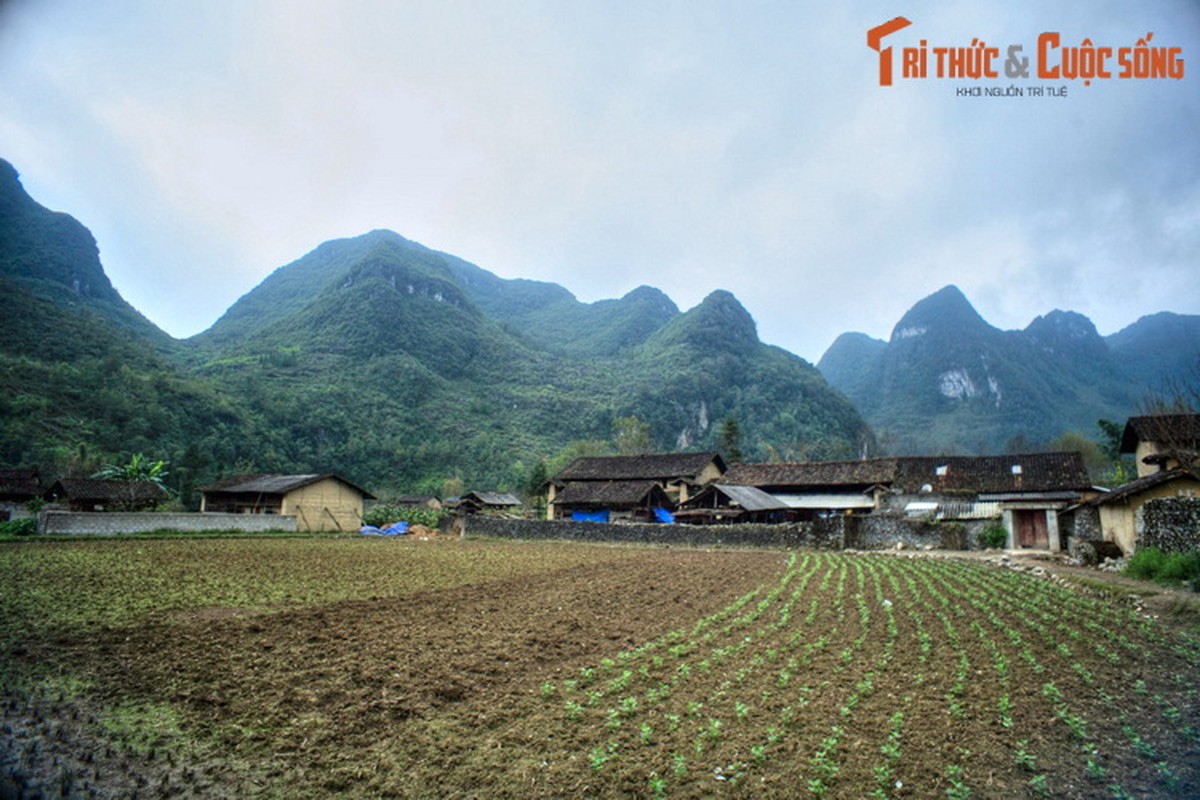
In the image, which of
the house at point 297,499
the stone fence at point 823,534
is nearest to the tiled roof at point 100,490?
the house at point 297,499

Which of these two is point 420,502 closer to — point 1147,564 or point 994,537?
point 994,537

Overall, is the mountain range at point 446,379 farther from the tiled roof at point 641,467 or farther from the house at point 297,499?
the tiled roof at point 641,467

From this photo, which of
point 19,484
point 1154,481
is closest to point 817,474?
point 1154,481

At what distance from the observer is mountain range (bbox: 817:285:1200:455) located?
363 feet

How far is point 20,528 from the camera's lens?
25656mm

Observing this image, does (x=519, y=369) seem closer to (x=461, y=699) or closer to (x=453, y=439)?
(x=453, y=439)

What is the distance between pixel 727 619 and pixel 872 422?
145 meters

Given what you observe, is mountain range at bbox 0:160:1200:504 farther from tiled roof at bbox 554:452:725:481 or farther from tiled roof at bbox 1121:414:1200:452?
tiled roof at bbox 554:452:725:481

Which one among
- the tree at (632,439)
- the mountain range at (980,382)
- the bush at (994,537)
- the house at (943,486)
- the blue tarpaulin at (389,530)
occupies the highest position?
the mountain range at (980,382)

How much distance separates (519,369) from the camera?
388 ft

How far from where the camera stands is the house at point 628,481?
43438 mm

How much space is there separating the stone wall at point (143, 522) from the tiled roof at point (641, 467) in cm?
2345

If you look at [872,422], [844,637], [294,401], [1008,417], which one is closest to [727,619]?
[844,637]

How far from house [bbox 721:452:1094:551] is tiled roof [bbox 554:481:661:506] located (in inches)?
353
